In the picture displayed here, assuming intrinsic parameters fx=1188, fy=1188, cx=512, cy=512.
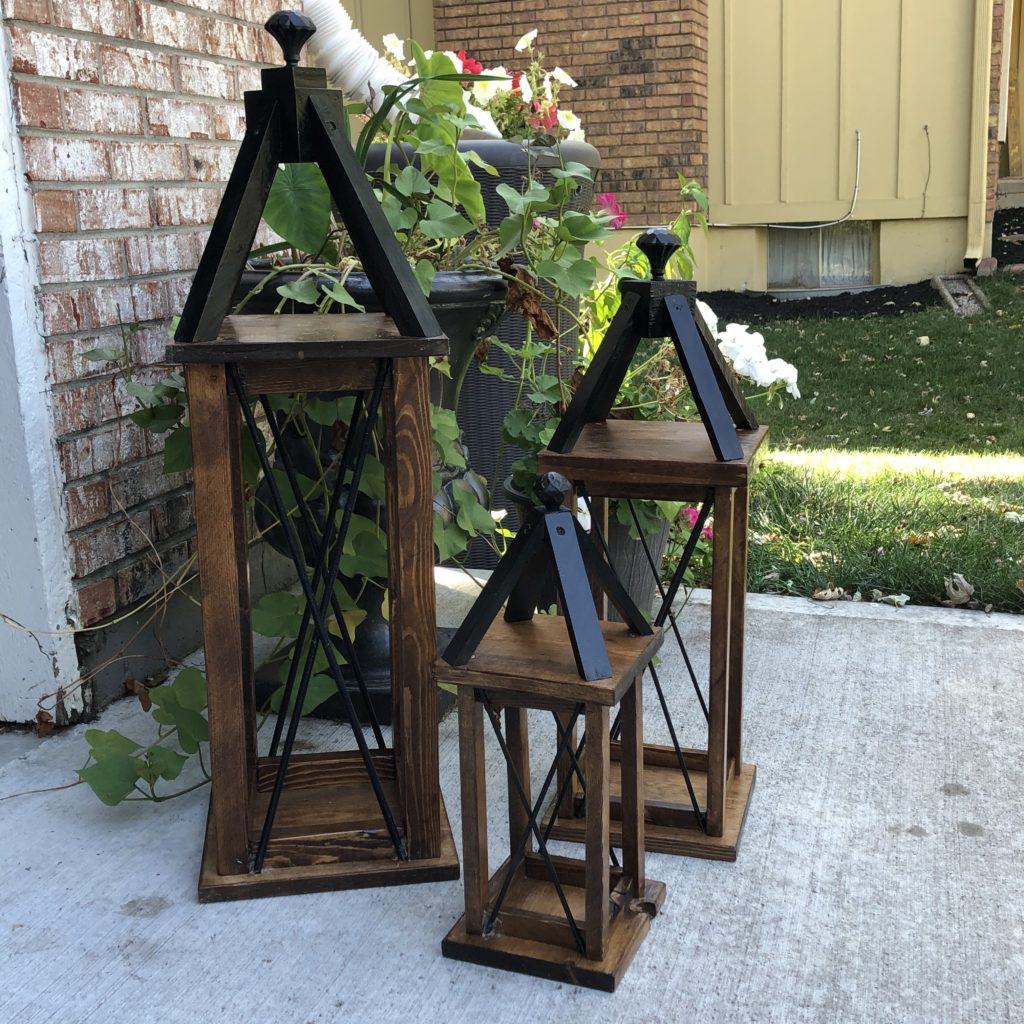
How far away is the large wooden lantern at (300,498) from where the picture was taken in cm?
172

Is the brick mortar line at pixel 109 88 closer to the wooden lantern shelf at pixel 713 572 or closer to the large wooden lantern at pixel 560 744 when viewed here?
the wooden lantern shelf at pixel 713 572

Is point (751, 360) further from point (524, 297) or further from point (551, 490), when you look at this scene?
point (551, 490)

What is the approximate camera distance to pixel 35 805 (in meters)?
2.18

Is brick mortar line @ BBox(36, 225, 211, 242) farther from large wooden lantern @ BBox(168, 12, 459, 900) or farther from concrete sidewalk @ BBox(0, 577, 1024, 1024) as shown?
concrete sidewalk @ BBox(0, 577, 1024, 1024)

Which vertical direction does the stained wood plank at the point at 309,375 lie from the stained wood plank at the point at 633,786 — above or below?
above

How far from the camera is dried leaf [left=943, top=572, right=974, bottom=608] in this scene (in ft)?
10.2

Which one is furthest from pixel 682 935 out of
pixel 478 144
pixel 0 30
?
pixel 478 144

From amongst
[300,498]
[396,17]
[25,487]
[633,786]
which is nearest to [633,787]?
[633,786]

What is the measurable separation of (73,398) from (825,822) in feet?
5.51

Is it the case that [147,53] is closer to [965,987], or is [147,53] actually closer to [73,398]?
[73,398]

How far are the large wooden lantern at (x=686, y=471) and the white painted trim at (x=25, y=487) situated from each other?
1066 mm

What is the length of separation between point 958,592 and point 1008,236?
7320 millimetres

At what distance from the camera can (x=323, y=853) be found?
1.90 meters

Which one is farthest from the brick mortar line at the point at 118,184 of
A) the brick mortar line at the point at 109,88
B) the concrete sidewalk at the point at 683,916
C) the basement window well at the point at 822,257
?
the basement window well at the point at 822,257
